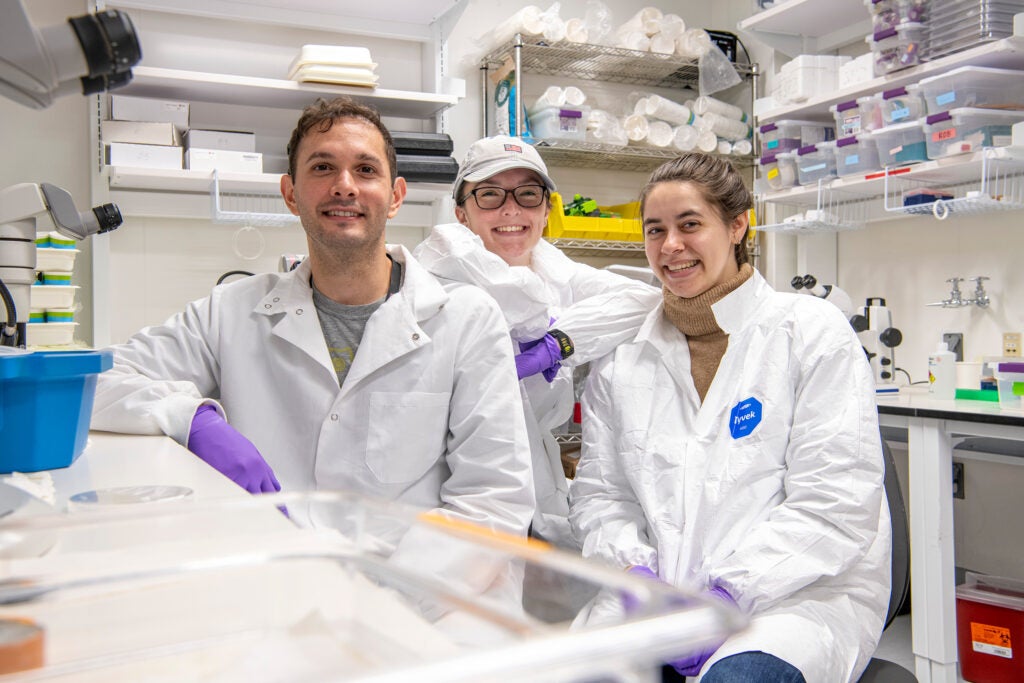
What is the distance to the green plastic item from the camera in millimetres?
2477

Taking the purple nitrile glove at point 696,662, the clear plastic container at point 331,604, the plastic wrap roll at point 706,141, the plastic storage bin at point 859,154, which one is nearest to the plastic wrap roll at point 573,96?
the plastic wrap roll at point 706,141

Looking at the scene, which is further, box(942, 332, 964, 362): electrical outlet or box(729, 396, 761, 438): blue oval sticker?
box(942, 332, 964, 362): electrical outlet

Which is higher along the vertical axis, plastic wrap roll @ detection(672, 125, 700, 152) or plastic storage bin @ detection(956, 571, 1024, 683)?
plastic wrap roll @ detection(672, 125, 700, 152)

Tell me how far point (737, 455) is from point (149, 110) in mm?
2368

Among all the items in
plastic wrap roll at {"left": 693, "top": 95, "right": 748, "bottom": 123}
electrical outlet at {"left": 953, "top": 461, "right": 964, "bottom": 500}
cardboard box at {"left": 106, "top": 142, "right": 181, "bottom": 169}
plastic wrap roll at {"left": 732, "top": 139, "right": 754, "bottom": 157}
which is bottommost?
electrical outlet at {"left": 953, "top": 461, "right": 964, "bottom": 500}

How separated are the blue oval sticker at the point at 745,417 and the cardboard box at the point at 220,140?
212 cm

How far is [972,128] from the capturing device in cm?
265

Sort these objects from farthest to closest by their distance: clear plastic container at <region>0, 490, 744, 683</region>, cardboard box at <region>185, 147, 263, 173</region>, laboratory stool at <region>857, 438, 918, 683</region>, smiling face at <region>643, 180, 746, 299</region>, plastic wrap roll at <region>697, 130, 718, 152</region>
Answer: plastic wrap roll at <region>697, 130, 718, 152</region>, cardboard box at <region>185, 147, 263, 173</region>, smiling face at <region>643, 180, 746, 299</region>, laboratory stool at <region>857, 438, 918, 683</region>, clear plastic container at <region>0, 490, 744, 683</region>

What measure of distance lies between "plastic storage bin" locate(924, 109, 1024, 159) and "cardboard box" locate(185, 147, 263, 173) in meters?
2.33

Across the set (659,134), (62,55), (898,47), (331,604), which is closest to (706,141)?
(659,134)

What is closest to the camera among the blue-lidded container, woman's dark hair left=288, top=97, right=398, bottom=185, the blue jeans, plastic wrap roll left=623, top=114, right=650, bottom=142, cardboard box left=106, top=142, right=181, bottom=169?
the blue-lidded container

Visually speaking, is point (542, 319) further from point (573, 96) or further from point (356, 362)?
point (573, 96)

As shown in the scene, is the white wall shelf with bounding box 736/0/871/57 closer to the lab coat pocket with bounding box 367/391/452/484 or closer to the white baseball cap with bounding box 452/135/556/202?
the white baseball cap with bounding box 452/135/556/202

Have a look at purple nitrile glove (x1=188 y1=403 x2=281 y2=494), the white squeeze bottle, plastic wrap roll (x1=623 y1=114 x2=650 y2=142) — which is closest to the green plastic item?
the white squeeze bottle
